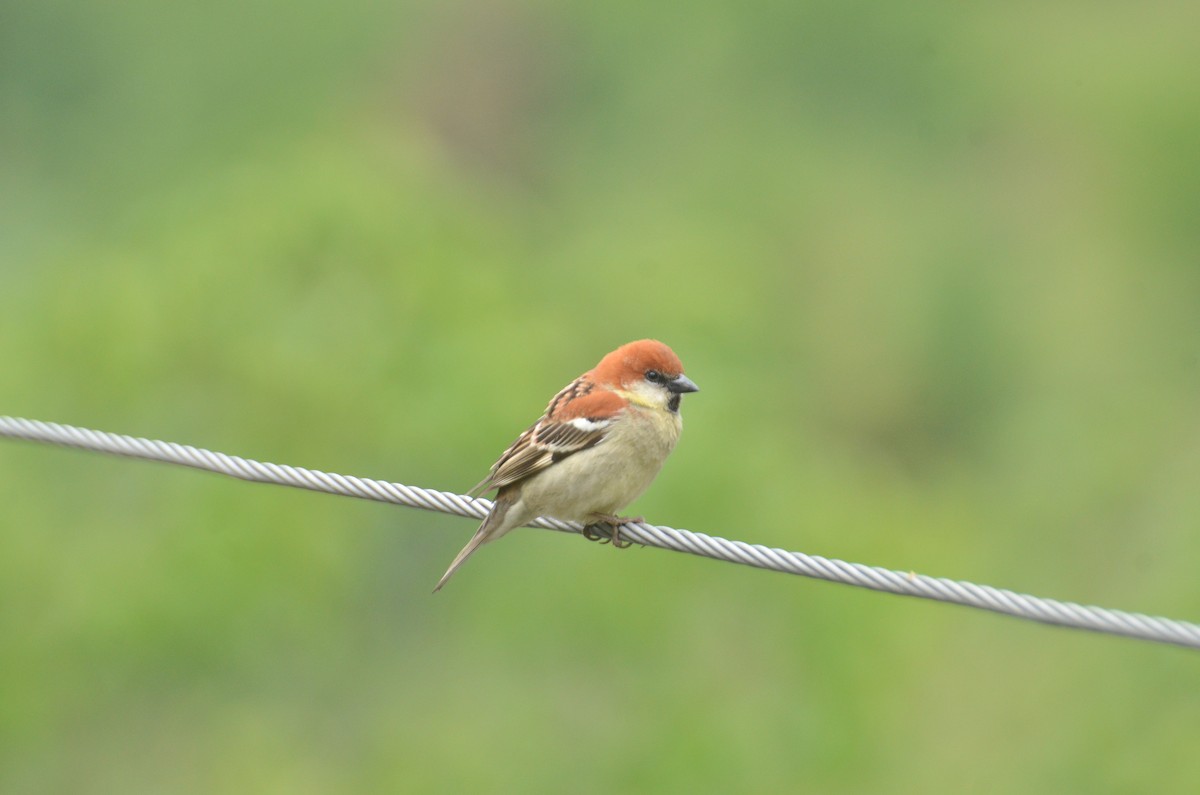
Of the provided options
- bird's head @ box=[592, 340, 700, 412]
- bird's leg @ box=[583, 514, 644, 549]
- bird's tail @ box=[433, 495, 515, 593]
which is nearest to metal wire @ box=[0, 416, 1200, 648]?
bird's leg @ box=[583, 514, 644, 549]

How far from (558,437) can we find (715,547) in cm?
183

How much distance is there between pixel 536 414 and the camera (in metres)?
23.9

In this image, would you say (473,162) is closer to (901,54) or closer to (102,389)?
(901,54)

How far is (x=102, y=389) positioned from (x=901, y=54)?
48.6 m

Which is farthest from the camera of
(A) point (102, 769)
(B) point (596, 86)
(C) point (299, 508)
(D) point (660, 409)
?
(B) point (596, 86)

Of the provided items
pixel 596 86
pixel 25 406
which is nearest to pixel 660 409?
pixel 25 406

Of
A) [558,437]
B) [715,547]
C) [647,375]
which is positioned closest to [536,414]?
[647,375]

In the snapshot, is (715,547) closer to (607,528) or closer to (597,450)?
(607,528)

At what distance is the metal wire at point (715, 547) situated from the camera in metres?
4.22

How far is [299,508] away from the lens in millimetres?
20812

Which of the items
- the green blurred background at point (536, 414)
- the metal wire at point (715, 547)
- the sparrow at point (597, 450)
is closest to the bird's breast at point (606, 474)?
the sparrow at point (597, 450)

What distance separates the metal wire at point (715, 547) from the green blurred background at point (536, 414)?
13.3m

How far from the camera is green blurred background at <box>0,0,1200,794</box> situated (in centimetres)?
2014

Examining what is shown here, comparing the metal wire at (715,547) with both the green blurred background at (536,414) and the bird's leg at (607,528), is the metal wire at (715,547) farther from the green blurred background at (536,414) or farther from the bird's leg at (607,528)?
the green blurred background at (536,414)
